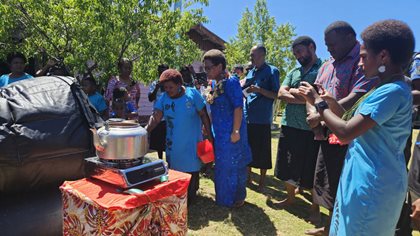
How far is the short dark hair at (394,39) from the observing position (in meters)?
1.62

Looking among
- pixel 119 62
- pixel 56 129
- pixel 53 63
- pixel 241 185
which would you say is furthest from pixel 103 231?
pixel 53 63

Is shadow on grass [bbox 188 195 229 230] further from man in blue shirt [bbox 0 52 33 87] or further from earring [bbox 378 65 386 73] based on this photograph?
man in blue shirt [bbox 0 52 33 87]

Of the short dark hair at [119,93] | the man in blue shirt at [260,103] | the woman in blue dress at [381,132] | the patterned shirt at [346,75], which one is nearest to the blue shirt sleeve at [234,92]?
the man in blue shirt at [260,103]

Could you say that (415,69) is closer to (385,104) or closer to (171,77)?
(385,104)

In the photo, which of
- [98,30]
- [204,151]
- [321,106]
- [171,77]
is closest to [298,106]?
[204,151]

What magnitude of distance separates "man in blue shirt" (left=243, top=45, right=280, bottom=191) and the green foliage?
1349 millimetres

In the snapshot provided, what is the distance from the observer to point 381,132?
5.42ft

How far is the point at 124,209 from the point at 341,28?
2.20 metres

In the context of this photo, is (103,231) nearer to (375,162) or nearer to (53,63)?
(375,162)

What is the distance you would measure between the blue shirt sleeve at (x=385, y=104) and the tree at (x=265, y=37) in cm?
1621

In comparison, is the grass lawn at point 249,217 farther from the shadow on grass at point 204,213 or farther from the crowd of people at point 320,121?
the crowd of people at point 320,121

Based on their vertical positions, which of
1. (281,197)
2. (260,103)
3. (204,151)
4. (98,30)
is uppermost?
(98,30)

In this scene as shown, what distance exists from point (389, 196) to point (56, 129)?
2201 millimetres

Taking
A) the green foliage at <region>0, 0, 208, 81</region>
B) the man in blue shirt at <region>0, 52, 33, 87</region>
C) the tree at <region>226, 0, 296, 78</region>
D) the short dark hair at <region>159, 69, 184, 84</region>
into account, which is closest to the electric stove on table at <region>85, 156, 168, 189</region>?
the short dark hair at <region>159, 69, 184, 84</region>
